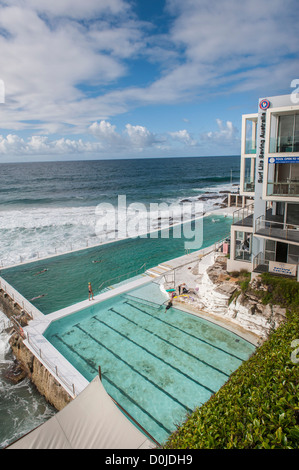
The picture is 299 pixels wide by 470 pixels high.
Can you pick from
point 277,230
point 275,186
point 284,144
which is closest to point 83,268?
point 277,230

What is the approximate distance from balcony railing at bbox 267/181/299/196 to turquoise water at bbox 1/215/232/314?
11.1 metres

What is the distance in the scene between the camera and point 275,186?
13.9 meters

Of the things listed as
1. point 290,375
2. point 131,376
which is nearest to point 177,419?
point 131,376

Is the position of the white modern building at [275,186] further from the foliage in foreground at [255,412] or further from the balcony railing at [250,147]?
the foliage in foreground at [255,412]

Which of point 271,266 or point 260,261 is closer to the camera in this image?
point 271,266

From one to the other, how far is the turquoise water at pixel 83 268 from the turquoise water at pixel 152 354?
3253 mm

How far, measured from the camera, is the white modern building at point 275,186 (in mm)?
13258

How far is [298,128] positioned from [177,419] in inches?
519

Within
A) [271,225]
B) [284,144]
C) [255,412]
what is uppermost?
[284,144]

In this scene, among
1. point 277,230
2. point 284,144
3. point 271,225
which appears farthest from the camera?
point 271,225

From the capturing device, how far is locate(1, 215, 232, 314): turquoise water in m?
19.7

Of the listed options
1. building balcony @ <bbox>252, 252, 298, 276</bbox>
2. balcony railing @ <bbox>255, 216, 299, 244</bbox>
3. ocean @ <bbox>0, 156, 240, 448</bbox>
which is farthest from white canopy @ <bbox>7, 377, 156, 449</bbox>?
balcony railing @ <bbox>255, 216, 299, 244</bbox>

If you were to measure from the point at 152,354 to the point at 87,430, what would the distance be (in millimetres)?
6756

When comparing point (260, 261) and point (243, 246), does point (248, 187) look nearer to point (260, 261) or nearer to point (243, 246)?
point (243, 246)
